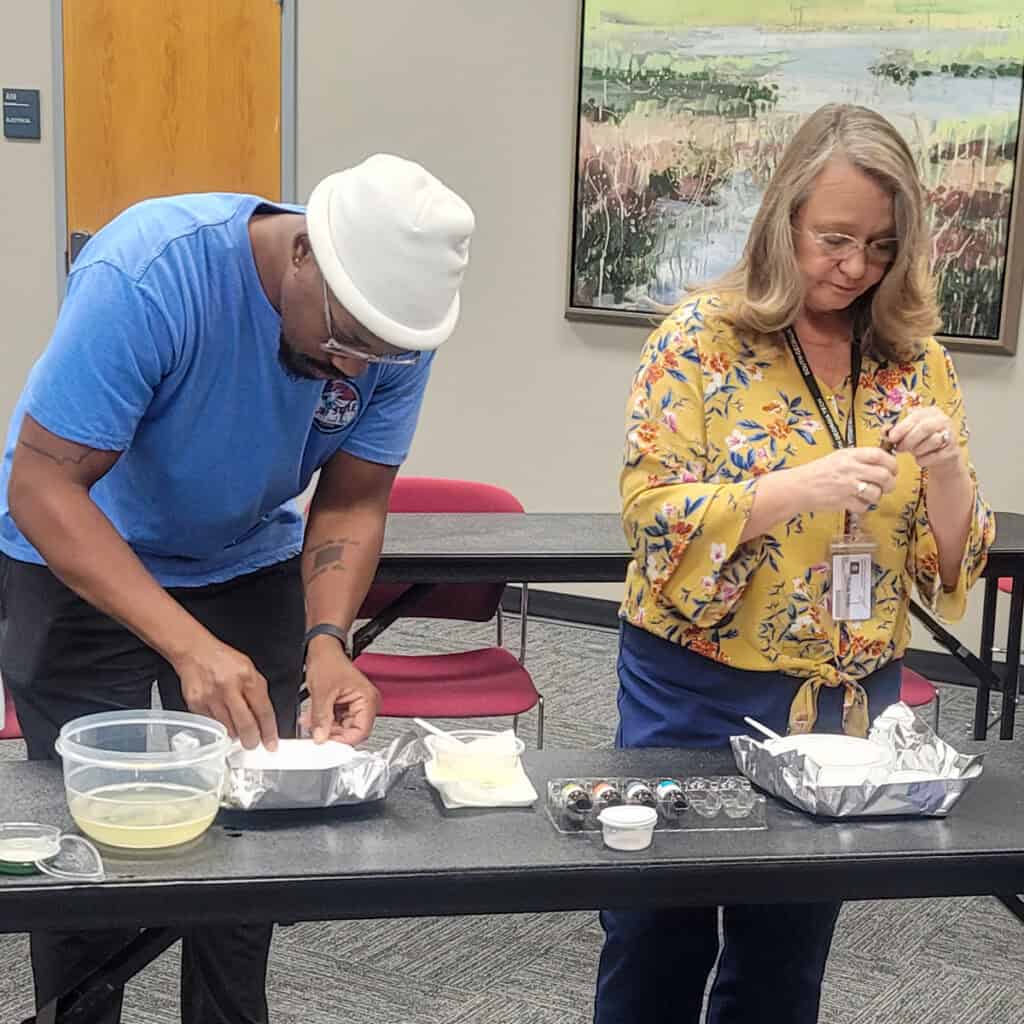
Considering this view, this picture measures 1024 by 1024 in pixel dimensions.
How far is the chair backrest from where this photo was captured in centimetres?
296

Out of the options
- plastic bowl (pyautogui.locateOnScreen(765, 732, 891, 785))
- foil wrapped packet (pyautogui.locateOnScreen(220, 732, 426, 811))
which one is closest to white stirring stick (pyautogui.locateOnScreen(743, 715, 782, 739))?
plastic bowl (pyautogui.locateOnScreen(765, 732, 891, 785))

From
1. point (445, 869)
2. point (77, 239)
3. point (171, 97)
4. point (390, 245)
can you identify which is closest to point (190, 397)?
point (390, 245)

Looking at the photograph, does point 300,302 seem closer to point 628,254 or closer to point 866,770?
point 866,770

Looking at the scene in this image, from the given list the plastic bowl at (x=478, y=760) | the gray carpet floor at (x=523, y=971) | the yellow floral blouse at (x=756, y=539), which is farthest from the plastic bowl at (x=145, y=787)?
the gray carpet floor at (x=523, y=971)

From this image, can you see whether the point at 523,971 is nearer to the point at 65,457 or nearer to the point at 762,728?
the point at 762,728

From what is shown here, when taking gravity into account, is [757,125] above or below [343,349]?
above

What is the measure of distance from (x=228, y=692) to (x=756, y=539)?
0.62 m

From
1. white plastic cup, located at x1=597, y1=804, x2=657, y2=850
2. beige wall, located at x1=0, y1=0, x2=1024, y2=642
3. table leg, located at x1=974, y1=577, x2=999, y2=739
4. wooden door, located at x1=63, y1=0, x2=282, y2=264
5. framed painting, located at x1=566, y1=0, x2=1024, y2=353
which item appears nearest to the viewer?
white plastic cup, located at x1=597, y1=804, x2=657, y2=850

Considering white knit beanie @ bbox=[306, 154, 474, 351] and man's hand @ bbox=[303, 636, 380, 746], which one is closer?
white knit beanie @ bbox=[306, 154, 474, 351]

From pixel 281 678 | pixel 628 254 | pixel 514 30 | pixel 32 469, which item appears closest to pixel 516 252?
pixel 628 254

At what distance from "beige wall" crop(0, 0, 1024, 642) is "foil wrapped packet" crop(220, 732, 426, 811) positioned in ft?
10.2

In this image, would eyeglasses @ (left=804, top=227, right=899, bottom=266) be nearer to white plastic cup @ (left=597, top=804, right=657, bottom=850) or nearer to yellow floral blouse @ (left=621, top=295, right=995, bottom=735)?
yellow floral blouse @ (left=621, top=295, right=995, bottom=735)

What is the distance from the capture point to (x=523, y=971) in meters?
2.54

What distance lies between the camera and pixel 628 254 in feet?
14.6
